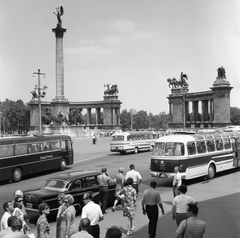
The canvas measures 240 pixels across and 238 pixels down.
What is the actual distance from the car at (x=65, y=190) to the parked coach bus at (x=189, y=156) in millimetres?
4029

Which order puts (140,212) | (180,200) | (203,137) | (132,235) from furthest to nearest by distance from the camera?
1. (203,137)
2. (140,212)
3. (132,235)
4. (180,200)

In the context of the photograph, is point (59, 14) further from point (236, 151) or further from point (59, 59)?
point (236, 151)

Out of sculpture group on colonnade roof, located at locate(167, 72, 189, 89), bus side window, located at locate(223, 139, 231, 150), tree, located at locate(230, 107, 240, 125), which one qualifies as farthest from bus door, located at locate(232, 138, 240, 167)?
tree, located at locate(230, 107, 240, 125)

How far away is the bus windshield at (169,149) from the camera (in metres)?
15.5

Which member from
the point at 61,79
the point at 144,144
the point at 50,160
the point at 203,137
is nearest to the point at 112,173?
the point at 50,160

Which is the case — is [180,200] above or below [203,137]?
below

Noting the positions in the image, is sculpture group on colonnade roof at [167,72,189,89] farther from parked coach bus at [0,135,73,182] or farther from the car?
the car

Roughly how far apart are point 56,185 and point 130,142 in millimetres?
20644

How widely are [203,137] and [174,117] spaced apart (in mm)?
63770

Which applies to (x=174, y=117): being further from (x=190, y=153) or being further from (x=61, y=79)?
A: (x=190, y=153)

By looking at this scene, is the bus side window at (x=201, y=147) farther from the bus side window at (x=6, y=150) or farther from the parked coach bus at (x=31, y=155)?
the bus side window at (x=6, y=150)

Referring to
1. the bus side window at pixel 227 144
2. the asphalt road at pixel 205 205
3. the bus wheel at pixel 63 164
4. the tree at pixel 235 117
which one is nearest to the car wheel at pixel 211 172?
the asphalt road at pixel 205 205

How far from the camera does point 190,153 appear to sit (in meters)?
15.8

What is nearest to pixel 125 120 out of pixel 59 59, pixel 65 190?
pixel 59 59
